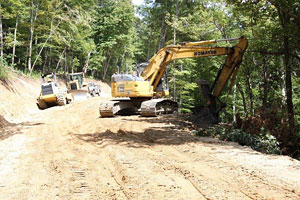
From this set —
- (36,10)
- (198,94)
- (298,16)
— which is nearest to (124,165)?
(298,16)

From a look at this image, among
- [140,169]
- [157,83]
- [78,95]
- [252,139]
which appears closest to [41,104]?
[78,95]

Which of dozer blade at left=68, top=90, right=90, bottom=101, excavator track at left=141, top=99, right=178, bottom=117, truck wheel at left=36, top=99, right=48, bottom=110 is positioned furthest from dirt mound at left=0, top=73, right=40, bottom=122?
excavator track at left=141, top=99, right=178, bottom=117

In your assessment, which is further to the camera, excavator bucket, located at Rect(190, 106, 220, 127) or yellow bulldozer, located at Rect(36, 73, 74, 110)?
yellow bulldozer, located at Rect(36, 73, 74, 110)

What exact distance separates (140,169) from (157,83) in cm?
939

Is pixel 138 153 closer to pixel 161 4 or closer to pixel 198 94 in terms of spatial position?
pixel 198 94

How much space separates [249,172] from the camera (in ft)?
15.9

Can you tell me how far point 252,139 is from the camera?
7621 mm

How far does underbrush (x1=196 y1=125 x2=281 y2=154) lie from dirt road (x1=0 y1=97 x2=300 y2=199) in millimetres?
534

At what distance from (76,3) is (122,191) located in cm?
2870

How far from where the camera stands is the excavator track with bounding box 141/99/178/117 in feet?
41.9

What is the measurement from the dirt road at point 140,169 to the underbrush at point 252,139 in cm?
53

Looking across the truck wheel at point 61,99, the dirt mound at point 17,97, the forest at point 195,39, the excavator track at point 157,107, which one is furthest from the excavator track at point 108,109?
the truck wheel at point 61,99

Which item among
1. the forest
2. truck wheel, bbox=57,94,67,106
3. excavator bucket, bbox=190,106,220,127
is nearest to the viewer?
the forest

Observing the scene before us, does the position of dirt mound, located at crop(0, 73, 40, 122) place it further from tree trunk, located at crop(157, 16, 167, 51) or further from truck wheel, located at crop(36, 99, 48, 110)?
tree trunk, located at crop(157, 16, 167, 51)
